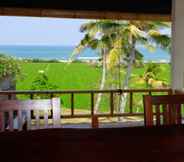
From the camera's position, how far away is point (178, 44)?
4254mm

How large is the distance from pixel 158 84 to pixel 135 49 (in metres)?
0.87

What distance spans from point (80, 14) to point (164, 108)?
2.63 meters

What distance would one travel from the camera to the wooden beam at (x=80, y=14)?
14.1 ft

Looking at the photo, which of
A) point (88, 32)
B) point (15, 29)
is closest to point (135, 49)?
point (88, 32)

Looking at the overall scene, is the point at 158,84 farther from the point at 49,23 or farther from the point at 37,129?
the point at 37,129

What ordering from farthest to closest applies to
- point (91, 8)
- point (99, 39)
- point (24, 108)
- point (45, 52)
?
point (99, 39), point (45, 52), point (91, 8), point (24, 108)

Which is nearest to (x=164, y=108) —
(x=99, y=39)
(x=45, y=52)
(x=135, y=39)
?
(x=45, y=52)

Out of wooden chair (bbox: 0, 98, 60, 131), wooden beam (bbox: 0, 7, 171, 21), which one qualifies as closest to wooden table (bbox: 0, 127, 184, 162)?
wooden chair (bbox: 0, 98, 60, 131)

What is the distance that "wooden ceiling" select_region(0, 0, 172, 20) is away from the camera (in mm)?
4309

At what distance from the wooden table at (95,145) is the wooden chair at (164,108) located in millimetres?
163

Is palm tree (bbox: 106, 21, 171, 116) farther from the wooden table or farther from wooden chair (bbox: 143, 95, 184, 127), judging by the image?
the wooden table

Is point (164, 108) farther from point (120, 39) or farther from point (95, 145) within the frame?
point (120, 39)

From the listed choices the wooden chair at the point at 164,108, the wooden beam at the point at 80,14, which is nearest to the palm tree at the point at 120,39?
the wooden beam at the point at 80,14

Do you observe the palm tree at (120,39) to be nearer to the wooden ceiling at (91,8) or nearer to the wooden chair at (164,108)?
the wooden ceiling at (91,8)
